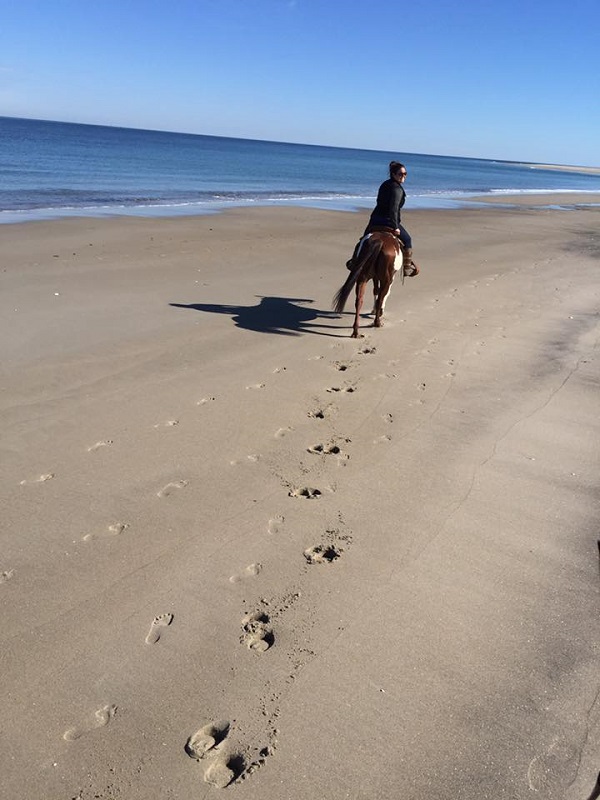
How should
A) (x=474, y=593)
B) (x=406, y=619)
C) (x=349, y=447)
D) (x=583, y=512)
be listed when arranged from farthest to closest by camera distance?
(x=349, y=447) → (x=583, y=512) → (x=474, y=593) → (x=406, y=619)

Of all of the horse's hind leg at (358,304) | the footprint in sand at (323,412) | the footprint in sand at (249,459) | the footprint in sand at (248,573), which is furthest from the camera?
the horse's hind leg at (358,304)

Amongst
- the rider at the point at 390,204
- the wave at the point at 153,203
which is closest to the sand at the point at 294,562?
the rider at the point at 390,204

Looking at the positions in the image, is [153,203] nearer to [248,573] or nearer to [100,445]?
[100,445]

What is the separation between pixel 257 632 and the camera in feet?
9.69

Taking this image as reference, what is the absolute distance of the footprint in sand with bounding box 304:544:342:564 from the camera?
349 cm

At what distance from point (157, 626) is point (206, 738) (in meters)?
0.66

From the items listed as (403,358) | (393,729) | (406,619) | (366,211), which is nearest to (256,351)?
(403,358)

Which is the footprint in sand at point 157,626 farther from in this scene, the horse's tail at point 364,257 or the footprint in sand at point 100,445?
the horse's tail at point 364,257

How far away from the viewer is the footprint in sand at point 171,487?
4074 millimetres

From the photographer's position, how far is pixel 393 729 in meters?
2.49

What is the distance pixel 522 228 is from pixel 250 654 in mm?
21238

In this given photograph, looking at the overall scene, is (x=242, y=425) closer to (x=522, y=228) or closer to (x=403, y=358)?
(x=403, y=358)

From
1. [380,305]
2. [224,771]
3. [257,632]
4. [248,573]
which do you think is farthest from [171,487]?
[380,305]

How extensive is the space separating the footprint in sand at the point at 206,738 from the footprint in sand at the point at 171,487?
5.86 feet
